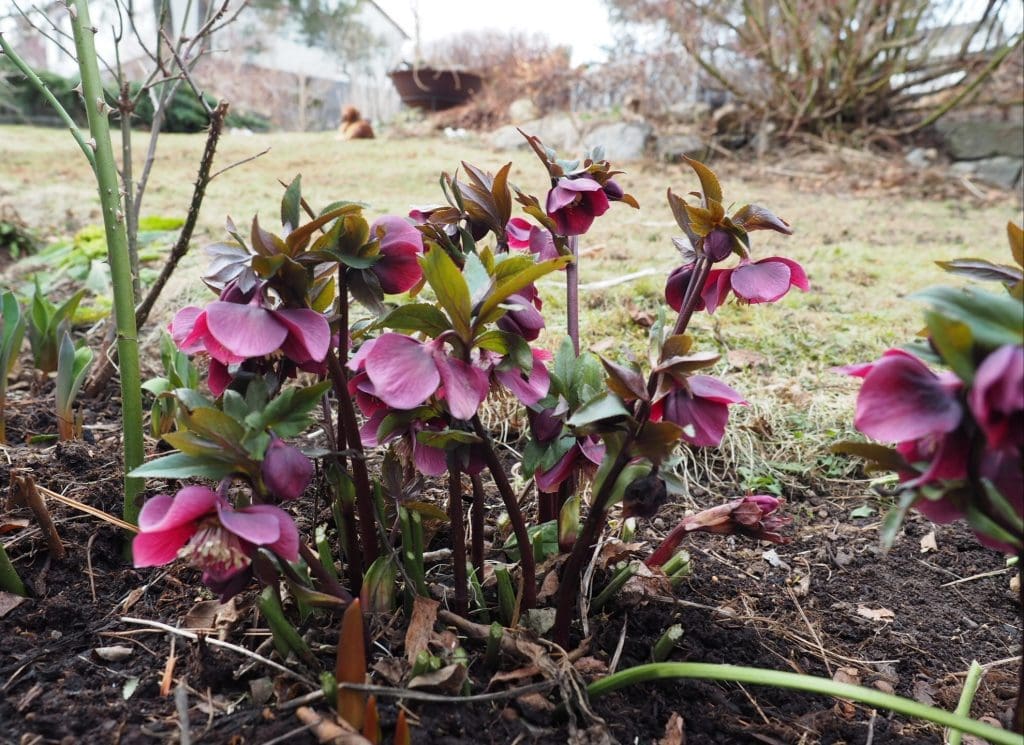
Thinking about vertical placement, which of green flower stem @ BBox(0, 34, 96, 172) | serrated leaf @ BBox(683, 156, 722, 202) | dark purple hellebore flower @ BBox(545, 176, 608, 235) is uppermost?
green flower stem @ BBox(0, 34, 96, 172)

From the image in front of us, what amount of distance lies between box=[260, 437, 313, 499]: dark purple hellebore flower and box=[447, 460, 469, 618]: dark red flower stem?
0.16 meters

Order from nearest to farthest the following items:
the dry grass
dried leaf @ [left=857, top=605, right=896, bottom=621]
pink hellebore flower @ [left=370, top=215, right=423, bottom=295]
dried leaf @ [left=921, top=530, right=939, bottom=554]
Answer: pink hellebore flower @ [left=370, top=215, right=423, bottom=295] → dried leaf @ [left=857, top=605, right=896, bottom=621] → dried leaf @ [left=921, top=530, right=939, bottom=554] → the dry grass

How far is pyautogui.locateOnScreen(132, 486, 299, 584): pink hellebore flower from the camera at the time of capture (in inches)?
28.0

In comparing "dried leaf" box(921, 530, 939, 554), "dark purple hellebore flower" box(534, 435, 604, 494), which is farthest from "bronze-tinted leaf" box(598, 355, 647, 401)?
"dried leaf" box(921, 530, 939, 554)

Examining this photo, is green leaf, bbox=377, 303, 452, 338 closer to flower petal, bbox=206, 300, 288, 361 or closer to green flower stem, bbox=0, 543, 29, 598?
flower petal, bbox=206, 300, 288, 361

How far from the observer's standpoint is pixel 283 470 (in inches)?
29.5

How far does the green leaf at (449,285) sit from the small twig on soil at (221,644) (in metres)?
0.44

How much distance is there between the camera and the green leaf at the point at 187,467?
29.1 inches

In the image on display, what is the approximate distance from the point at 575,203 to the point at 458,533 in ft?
1.45

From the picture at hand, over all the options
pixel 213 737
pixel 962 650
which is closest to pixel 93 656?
pixel 213 737

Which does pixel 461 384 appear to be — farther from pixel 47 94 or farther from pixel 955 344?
pixel 47 94

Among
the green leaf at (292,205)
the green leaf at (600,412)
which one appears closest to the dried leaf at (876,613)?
the green leaf at (600,412)

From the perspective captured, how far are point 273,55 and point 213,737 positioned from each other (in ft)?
64.4

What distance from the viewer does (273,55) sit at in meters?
17.9
